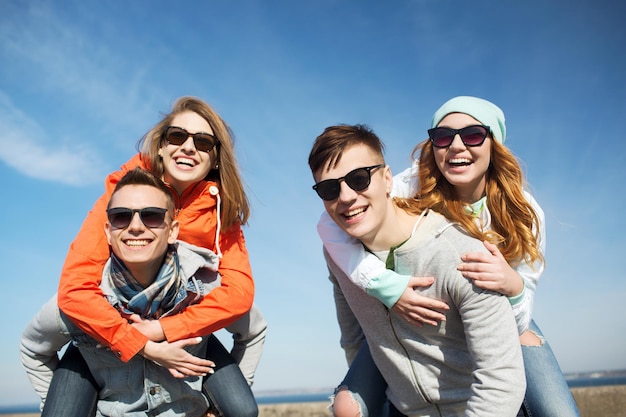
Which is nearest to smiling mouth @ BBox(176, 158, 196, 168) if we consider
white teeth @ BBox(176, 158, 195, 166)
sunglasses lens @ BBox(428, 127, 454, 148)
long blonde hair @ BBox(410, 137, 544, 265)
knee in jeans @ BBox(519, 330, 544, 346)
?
white teeth @ BBox(176, 158, 195, 166)

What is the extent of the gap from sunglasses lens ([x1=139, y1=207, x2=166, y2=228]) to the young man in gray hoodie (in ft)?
3.75

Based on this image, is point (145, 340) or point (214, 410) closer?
point (145, 340)

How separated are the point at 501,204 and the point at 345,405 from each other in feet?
6.14

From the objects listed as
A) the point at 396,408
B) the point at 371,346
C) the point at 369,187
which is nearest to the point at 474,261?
the point at 369,187

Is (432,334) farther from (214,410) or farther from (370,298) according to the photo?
(214,410)

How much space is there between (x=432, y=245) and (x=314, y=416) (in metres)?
5.11

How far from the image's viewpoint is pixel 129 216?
3420mm

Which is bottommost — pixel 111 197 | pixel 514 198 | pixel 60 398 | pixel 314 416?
pixel 314 416

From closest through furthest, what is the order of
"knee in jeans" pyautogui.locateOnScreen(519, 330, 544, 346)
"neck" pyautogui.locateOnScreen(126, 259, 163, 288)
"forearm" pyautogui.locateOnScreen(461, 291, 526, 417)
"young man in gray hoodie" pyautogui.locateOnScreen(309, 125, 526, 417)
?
"forearm" pyautogui.locateOnScreen(461, 291, 526, 417) < "young man in gray hoodie" pyautogui.locateOnScreen(309, 125, 526, 417) < "neck" pyautogui.locateOnScreen(126, 259, 163, 288) < "knee in jeans" pyautogui.locateOnScreen(519, 330, 544, 346)

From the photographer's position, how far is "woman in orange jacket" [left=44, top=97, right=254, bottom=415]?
10.4ft

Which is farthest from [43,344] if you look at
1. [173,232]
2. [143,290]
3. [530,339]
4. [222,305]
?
[530,339]

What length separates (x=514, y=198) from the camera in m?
3.58

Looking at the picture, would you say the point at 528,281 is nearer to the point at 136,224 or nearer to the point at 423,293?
the point at 423,293

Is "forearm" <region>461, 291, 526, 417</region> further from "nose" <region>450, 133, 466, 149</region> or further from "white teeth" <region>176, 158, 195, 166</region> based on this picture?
"white teeth" <region>176, 158, 195, 166</region>
